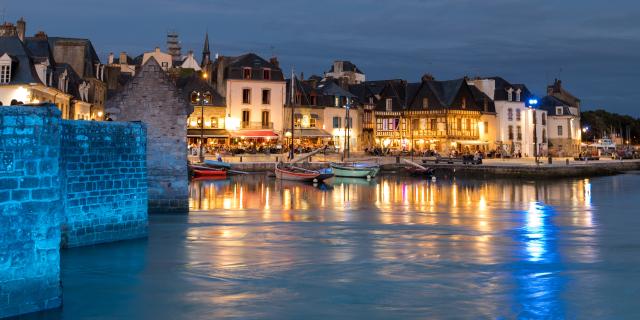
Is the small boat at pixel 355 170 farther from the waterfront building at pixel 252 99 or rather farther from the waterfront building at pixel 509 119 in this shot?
the waterfront building at pixel 509 119

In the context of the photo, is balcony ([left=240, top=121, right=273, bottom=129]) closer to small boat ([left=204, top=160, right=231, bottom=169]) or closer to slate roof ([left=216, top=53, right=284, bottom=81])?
slate roof ([left=216, top=53, right=284, bottom=81])

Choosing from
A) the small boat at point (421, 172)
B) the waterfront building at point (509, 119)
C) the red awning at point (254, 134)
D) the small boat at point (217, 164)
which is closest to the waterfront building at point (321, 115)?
the red awning at point (254, 134)

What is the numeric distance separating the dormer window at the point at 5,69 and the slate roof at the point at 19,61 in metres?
0.34

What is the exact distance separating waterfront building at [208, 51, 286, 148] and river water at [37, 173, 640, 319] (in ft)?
108

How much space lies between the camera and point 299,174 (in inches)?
1839

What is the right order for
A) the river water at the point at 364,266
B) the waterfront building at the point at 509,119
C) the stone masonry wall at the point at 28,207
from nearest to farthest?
the stone masonry wall at the point at 28,207 < the river water at the point at 364,266 < the waterfront building at the point at 509,119

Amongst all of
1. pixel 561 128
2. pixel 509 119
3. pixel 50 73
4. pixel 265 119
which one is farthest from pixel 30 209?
pixel 561 128

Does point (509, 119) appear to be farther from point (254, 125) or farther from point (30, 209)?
point (30, 209)

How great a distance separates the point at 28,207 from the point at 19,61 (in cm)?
3508

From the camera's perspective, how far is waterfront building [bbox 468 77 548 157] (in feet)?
246

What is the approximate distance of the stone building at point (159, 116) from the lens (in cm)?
2243

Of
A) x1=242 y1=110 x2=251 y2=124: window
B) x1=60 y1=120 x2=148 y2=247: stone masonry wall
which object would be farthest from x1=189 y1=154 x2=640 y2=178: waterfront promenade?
x1=60 y1=120 x2=148 y2=247: stone masonry wall

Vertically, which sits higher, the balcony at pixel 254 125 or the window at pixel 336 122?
the window at pixel 336 122

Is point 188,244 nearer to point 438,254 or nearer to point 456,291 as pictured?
point 438,254
